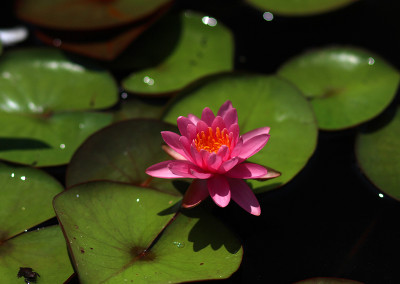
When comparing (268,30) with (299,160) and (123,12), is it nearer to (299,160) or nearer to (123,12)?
(123,12)

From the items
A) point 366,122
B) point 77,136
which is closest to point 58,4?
point 77,136

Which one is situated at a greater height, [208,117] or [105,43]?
[208,117]

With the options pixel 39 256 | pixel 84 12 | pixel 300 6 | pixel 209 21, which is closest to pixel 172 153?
pixel 39 256

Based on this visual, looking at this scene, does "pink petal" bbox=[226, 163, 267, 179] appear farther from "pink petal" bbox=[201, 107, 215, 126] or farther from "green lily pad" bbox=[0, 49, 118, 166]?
"green lily pad" bbox=[0, 49, 118, 166]

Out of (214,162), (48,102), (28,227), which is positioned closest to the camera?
(214,162)

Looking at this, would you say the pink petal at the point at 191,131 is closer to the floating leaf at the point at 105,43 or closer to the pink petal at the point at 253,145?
the pink petal at the point at 253,145

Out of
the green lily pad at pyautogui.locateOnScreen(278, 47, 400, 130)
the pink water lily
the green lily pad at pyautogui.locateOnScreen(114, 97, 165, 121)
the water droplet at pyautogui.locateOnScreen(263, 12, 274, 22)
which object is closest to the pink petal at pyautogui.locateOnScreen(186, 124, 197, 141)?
the pink water lily

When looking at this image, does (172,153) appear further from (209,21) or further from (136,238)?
(209,21)
